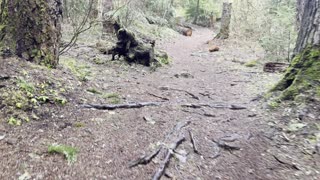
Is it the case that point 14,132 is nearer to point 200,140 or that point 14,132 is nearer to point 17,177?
point 17,177

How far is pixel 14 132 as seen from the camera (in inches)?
130

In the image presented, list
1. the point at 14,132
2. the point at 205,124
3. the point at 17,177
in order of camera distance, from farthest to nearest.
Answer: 1. the point at 205,124
2. the point at 14,132
3. the point at 17,177

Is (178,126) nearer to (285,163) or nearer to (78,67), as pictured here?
(285,163)

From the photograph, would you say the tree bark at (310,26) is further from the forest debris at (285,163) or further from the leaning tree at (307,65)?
the forest debris at (285,163)

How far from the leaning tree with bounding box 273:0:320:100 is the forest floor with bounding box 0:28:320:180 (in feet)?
1.58

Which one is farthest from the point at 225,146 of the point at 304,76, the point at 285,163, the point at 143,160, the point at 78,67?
the point at 78,67

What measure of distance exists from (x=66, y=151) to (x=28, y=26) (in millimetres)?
2522

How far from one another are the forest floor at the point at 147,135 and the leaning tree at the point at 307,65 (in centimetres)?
48

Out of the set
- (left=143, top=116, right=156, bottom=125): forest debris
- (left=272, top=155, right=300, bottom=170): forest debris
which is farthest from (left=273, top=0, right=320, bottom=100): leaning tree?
(left=143, top=116, right=156, bottom=125): forest debris

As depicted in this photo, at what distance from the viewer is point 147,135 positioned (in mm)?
3846

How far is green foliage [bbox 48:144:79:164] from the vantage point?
121 inches

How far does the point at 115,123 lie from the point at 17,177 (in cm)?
164

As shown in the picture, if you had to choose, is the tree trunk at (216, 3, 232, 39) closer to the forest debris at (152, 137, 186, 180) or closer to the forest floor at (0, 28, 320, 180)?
the forest floor at (0, 28, 320, 180)

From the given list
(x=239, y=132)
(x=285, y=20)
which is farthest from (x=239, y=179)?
(x=285, y=20)
